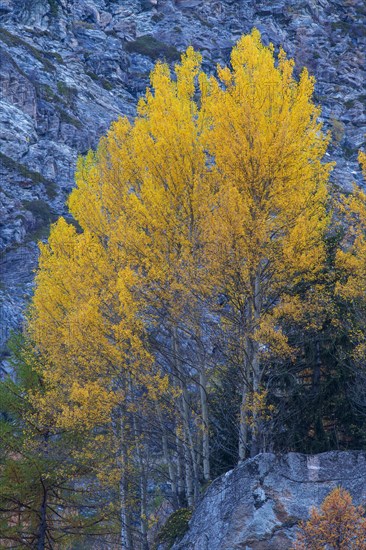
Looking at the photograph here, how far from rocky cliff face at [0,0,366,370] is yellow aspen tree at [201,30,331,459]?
22870mm

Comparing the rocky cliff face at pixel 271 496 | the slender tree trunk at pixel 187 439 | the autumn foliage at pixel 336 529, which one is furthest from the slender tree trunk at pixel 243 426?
the autumn foliage at pixel 336 529

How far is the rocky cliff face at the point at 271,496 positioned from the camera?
8258 millimetres

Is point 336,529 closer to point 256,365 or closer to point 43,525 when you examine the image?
point 256,365

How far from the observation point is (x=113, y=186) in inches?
484

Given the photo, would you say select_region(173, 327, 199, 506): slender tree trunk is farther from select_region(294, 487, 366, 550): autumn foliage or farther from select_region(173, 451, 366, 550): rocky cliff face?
select_region(294, 487, 366, 550): autumn foliage

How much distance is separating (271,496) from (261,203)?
4.56m

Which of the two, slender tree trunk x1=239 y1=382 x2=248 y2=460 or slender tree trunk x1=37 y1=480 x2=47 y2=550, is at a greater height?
slender tree trunk x1=239 y1=382 x2=248 y2=460

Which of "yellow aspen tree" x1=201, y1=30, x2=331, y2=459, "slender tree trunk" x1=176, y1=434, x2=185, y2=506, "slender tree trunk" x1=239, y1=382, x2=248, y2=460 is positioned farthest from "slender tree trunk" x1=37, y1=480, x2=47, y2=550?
"yellow aspen tree" x1=201, y1=30, x2=331, y2=459

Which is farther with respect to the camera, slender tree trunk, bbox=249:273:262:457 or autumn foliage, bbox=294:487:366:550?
slender tree trunk, bbox=249:273:262:457

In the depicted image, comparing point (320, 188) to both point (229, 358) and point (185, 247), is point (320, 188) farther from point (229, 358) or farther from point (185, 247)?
point (229, 358)

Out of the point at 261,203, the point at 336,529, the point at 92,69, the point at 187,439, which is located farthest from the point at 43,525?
the point at 92,69

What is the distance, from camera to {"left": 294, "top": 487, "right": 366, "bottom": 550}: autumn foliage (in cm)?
671

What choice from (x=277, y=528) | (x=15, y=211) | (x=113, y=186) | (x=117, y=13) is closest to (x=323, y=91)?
(x=117, y=13)

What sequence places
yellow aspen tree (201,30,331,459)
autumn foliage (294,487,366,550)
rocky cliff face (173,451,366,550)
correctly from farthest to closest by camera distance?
yellow aspen tree (201,30,331,459) < rocky cliff face (173,451,366,550) < autumn foliage (294,487,366,550)
